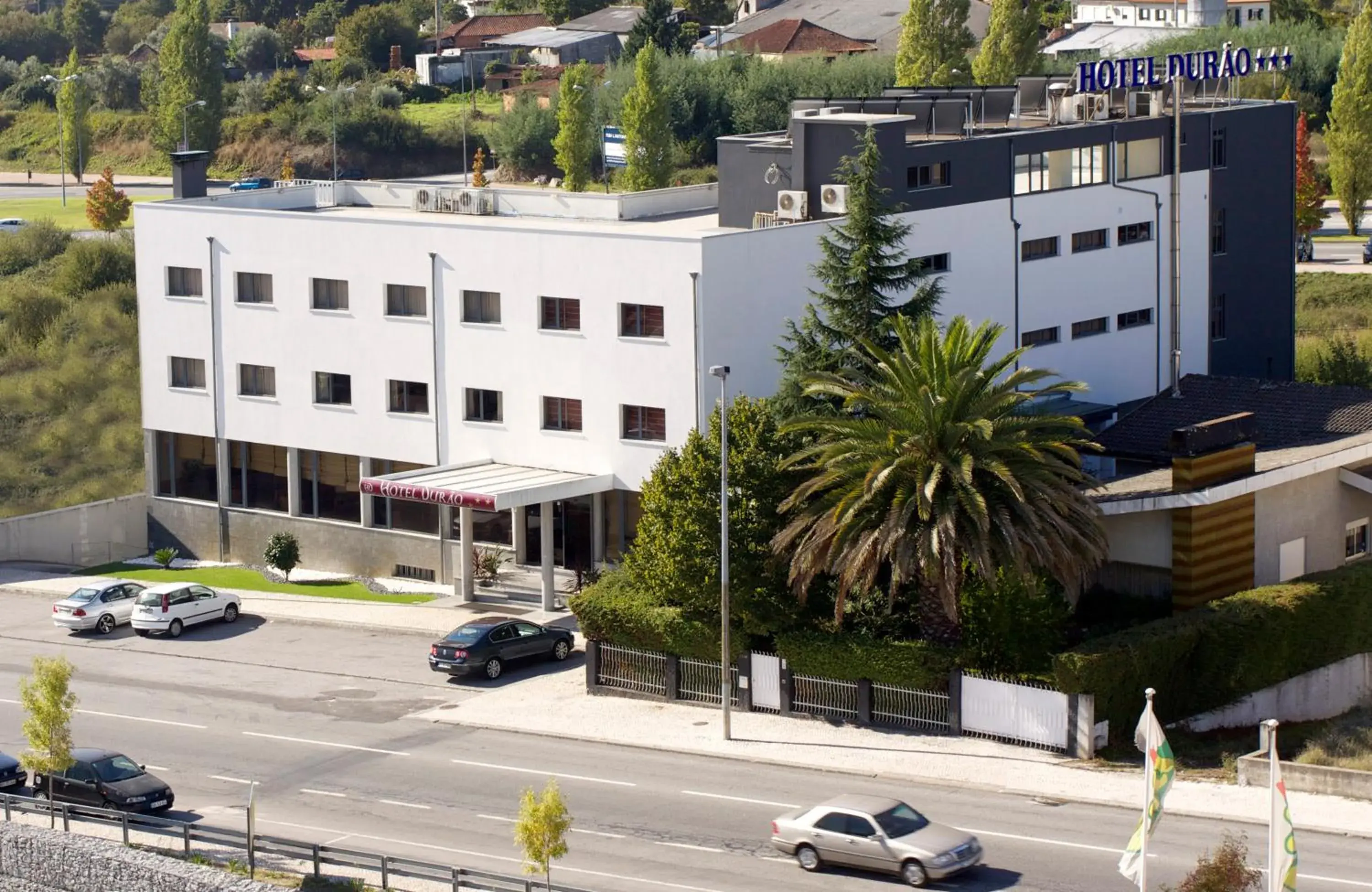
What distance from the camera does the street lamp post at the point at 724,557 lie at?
4247cm

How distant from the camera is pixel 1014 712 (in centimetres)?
4225

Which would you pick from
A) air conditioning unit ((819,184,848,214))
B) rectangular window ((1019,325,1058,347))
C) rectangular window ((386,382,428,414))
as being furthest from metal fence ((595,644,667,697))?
rectangular window ((1019,325,1058,347))

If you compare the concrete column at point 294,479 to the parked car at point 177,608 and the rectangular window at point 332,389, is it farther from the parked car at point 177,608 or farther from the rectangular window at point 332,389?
the parked car at point 177,608

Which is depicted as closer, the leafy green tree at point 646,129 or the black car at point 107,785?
the black car at point 107,785

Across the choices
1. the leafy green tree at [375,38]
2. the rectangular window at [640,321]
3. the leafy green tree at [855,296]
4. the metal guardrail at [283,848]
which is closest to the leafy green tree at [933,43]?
the rectangular window at [640,321]

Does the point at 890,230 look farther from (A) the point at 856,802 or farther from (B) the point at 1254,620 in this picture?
(A) the point at 856,802

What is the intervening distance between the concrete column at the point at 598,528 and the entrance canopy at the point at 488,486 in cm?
31

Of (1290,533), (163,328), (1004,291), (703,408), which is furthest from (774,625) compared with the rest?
(163,328)

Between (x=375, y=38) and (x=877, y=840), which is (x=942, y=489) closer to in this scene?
(x=877, y=840)

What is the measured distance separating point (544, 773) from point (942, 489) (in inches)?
413

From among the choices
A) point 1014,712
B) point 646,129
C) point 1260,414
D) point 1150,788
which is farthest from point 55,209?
point 1150,788

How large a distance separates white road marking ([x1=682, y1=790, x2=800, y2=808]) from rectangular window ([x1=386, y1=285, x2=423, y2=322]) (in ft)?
77.5

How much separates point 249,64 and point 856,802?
155 metres

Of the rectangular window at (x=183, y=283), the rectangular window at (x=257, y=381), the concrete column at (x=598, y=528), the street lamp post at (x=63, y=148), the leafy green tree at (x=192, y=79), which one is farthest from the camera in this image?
the leafy green tree at (x=192, y=79)
